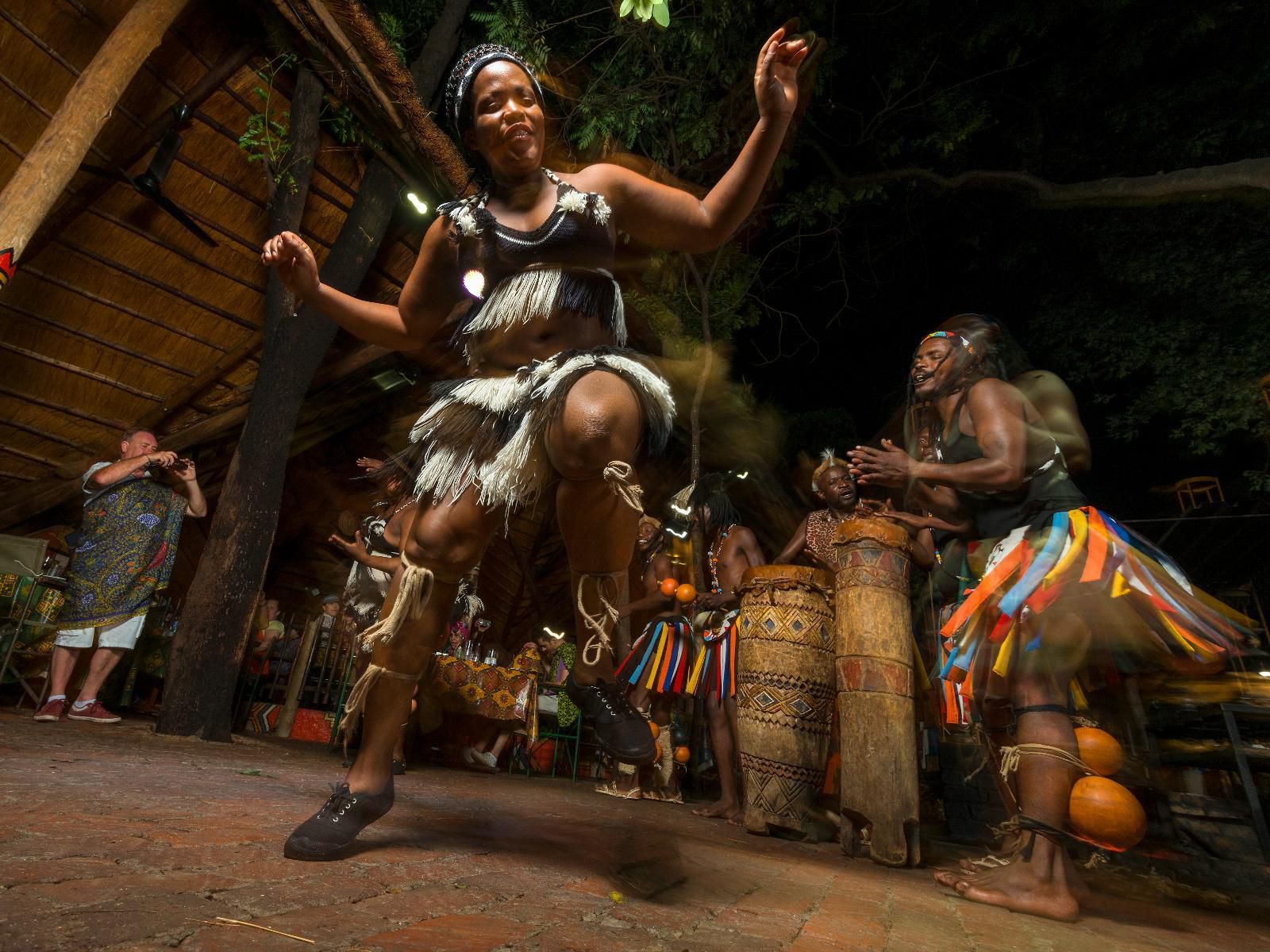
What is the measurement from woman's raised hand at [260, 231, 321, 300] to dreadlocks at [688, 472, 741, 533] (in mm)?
4896

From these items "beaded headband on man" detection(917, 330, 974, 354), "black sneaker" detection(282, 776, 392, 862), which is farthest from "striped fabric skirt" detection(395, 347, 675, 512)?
"beaded headband on man" detection(917, 330, 974, 354)

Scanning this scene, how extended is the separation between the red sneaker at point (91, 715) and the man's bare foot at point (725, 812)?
4.33m

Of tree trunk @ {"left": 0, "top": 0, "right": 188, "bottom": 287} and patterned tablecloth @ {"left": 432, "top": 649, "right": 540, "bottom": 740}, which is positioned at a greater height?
tree trunk @ {"left": 0, "top": 0, "right": 188, "bottom": 287}

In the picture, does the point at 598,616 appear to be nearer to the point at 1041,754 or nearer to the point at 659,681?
the point at 1041,754

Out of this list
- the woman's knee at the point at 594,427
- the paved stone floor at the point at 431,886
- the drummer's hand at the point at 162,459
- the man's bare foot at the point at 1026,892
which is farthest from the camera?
the drummer's hand at the point at 162,459

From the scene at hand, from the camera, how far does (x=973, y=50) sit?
306 inches

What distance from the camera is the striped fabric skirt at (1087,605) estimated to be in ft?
7.73

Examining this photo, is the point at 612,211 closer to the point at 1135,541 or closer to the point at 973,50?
the point at 1135,541

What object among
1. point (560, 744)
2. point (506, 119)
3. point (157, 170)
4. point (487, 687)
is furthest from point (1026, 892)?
point (560, 744)

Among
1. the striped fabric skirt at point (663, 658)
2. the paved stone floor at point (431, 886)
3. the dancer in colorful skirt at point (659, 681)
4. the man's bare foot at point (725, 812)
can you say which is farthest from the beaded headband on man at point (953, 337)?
the man's bare foot at point (725, 812)

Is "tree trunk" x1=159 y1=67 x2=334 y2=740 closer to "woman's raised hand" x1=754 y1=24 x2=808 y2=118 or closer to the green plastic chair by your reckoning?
the green plastic chair

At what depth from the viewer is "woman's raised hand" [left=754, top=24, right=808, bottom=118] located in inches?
73.1

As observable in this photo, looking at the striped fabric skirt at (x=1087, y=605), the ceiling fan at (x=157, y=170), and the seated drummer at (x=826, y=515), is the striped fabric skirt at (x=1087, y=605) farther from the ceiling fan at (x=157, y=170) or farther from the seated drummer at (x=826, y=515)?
the ceiling fan at (x=157, y=170)

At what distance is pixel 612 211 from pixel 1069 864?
2790 millimetres
